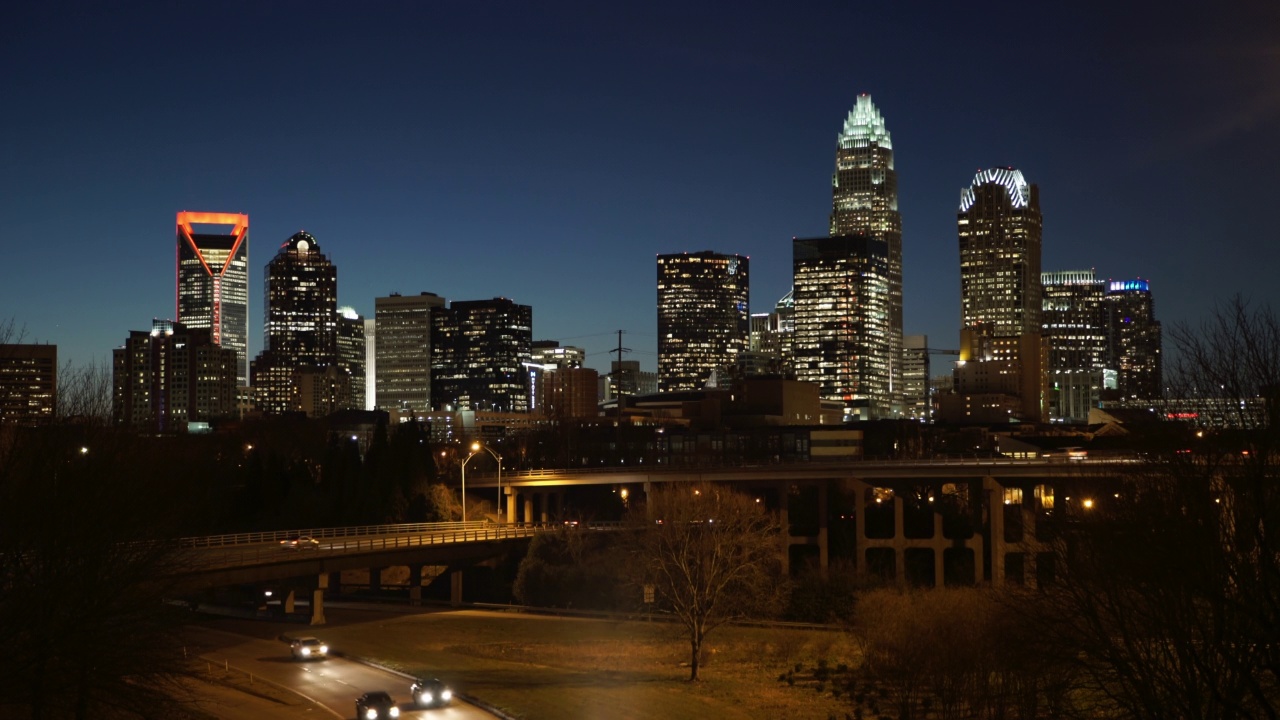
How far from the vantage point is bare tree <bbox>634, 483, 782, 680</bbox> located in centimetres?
7000

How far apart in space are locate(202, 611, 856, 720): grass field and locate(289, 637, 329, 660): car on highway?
197cm

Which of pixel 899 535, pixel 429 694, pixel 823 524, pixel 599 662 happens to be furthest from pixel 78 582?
pixel 823 524

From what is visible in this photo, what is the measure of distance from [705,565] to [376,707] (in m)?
26.3

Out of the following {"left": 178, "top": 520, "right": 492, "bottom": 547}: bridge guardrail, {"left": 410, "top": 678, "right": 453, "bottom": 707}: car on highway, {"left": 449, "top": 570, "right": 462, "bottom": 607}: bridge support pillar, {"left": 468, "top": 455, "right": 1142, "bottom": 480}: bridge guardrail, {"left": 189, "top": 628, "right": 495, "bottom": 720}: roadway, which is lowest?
{"left": 449, "top": 570, "right": 462, "bottom": 607}: bridge support pillar

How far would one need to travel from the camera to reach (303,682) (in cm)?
5806

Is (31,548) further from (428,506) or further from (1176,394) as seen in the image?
(428,506)

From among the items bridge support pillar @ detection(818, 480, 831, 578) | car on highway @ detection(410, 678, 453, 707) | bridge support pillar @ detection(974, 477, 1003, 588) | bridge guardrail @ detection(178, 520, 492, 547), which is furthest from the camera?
bridge support pillar @ detection(818, 480, 831, 578)

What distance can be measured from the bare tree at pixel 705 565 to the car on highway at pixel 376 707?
58.9 feet

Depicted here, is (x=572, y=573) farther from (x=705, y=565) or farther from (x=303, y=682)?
(x=303, y=682)

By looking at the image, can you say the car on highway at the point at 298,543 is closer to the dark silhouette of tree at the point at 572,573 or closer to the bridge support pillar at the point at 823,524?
the dark silhouette of tree at the point at 572,573

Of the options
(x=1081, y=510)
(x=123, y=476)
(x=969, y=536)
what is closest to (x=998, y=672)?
(x=1081, y=510)

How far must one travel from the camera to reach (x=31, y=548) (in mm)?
32500

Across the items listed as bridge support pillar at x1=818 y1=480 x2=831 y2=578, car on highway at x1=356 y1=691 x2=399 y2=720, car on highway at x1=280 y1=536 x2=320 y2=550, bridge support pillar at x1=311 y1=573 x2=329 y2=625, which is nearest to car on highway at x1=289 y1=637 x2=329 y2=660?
bridge support pillar at x1=311 y1=573 x2=329 y2=625

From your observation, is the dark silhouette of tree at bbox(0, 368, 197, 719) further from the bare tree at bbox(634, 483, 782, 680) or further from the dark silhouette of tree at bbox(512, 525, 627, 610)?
the dark silhouette of tree at bbox(512, 525, 627, 610)
